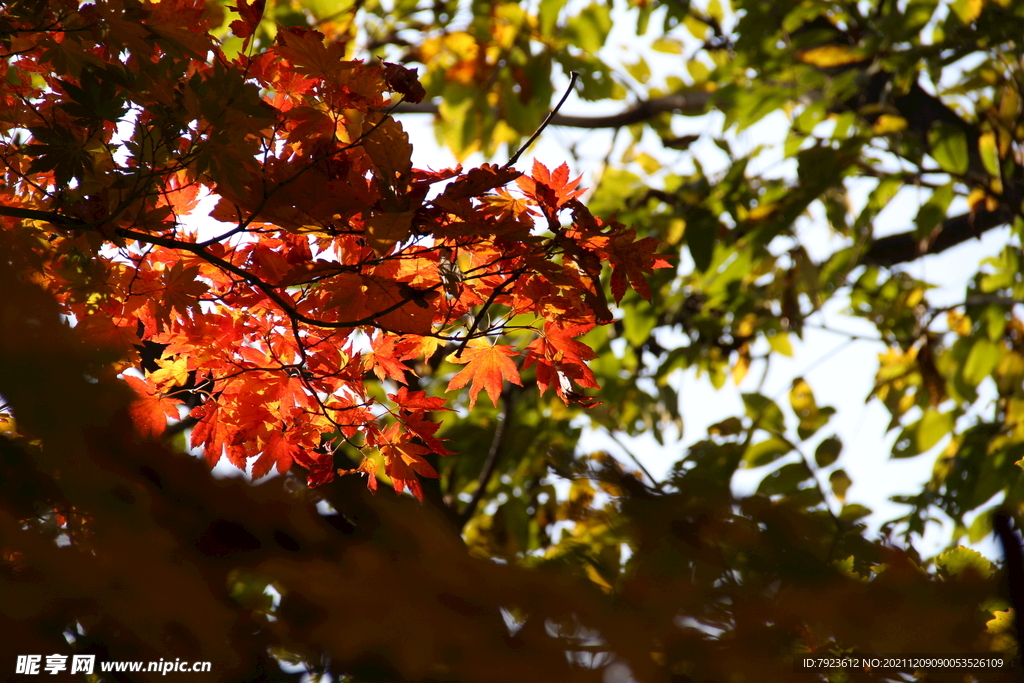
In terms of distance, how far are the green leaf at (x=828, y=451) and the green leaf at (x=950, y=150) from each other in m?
0.85

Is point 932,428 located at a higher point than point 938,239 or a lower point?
lower

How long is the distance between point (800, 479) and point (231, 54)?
6.14 feet

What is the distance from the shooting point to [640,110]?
302cm

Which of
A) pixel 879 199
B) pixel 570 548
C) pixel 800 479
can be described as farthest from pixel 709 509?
pixel 879 199

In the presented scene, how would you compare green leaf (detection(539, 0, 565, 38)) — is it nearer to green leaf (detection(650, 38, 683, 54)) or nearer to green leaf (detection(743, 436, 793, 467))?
green leaf (detection(650, 38, 683, 54))

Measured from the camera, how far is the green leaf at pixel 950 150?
2145mm

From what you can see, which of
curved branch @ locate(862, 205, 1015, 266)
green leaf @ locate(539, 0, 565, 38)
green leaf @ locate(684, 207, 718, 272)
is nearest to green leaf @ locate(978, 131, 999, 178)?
curved branch @ locate(862, 205, 1015, 266)

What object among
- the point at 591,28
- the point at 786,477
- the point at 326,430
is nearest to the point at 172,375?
the point at 326,430

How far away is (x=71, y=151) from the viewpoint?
2.35ft

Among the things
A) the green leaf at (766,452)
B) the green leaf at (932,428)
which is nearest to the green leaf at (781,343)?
the green leaf at (932,428)

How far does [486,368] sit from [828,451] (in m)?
1.46

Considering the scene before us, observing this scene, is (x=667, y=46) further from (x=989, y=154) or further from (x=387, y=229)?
(x=387, y=229)

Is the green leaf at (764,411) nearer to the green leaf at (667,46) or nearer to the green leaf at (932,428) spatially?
the green leaf at (932,428)

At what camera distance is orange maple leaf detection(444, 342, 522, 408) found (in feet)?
3.08
